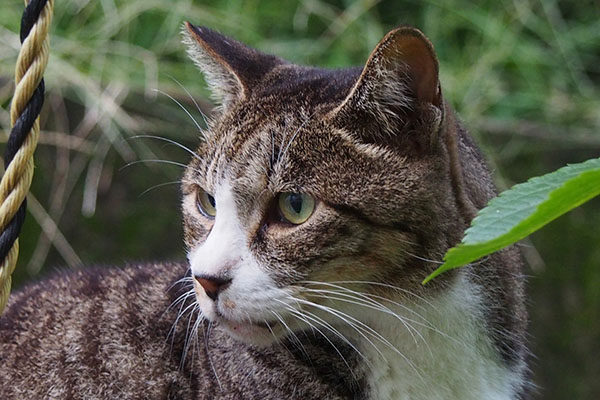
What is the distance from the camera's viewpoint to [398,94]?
4.34ft

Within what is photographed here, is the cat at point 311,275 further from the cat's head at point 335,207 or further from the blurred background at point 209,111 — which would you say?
the blurred background at point 209,111

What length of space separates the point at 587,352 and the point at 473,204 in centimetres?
152

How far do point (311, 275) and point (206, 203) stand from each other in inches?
13.3

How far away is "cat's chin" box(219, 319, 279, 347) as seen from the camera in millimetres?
1342

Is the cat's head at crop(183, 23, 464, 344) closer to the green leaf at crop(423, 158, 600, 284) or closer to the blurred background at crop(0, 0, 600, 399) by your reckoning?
the green leaf at crop(423, 158, 600, 284)

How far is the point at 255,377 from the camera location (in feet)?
4.79

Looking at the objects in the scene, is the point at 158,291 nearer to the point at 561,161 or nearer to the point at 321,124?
the point at 321,124

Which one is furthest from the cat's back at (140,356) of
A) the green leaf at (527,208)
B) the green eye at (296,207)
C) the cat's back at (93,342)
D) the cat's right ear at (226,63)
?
the green leaf at (527,208)

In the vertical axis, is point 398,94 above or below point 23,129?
above

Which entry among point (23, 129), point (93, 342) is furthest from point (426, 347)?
point (23, 129)

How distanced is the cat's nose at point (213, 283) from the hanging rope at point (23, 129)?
306 millimetres

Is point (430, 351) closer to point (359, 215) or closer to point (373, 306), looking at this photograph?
point (373, 306)

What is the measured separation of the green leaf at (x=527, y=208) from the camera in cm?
62

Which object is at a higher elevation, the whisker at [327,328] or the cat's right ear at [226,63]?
the cat's right ear at [226,63]
